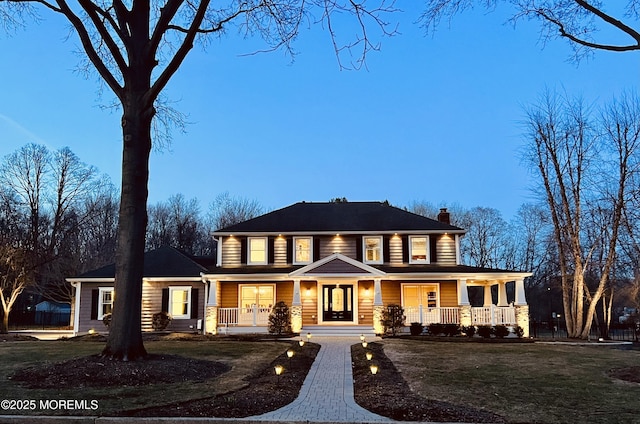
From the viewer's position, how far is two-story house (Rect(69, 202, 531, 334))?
21.9m

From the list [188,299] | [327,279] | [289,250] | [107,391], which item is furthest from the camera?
[289,250]

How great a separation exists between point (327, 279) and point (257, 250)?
405 cm

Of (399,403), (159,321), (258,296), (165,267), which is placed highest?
(165,267)

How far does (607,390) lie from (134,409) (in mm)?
7673

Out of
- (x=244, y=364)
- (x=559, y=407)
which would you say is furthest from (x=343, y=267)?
(x=559, y=407)

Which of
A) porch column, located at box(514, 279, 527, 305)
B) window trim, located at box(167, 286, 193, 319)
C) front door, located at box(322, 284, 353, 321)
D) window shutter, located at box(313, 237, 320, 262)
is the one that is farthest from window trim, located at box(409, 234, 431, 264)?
window trim, located at box(167, 286, 193, 319)

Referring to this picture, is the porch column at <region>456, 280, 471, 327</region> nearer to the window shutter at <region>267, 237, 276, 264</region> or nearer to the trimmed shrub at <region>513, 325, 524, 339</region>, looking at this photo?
the trimmed shrub at <region>513, 325, 524, 339</region>

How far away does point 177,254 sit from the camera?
25641mm

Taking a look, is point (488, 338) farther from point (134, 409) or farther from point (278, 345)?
point (134, 409)

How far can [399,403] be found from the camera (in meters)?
7.30

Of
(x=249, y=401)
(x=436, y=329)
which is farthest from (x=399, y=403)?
(x=436, y=329)

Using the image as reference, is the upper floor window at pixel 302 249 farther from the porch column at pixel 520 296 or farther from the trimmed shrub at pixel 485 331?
the porch column at pixel 520 296

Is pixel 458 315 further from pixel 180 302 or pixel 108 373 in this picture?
pixel 108 373

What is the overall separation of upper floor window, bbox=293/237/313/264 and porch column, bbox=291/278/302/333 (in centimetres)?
263
